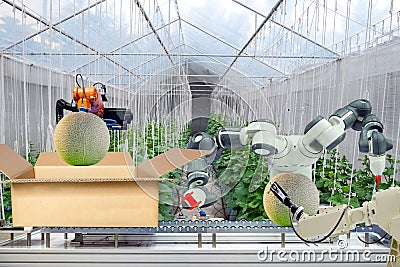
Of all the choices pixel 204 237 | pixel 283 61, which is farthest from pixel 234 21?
pixel 204 237

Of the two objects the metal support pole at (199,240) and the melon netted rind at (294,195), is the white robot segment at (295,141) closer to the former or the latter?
the melon netted rind at (294,195)

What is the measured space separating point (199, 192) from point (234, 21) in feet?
9.72

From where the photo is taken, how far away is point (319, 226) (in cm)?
78

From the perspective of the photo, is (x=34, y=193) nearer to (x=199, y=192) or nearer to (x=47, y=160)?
(x=47, y=160)

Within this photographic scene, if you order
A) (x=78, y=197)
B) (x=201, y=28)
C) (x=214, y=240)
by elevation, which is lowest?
(x=214, y=240)

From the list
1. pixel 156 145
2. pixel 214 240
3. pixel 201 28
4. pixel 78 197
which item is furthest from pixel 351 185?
pixel 201 28

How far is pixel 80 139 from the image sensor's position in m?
0.74

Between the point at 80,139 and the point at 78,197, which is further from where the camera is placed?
the point at 78,197

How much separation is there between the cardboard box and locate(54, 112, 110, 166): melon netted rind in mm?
619

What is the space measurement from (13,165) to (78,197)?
208 mm

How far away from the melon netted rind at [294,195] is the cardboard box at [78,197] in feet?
2.17

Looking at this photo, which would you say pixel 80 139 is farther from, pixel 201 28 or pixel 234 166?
pixel 201 28

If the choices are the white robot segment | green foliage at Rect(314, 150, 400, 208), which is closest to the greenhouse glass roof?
green foliage at Rect(314, 150, 400, 208)

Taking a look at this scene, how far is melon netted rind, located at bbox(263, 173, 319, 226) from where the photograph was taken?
749mm
